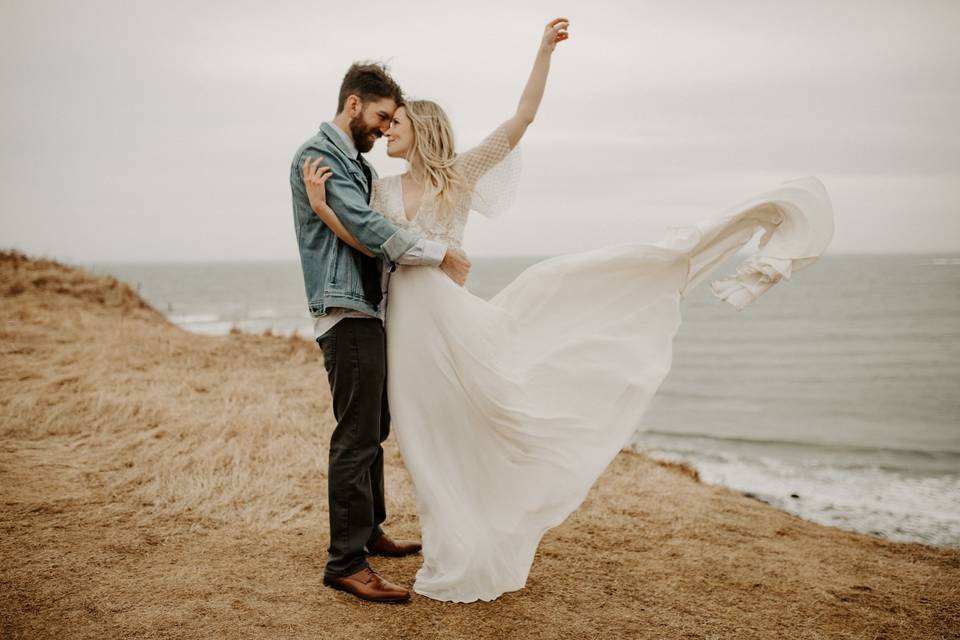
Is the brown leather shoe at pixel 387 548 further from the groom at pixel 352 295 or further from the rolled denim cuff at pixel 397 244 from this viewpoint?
the rolled denim cuff at pixel 397 244

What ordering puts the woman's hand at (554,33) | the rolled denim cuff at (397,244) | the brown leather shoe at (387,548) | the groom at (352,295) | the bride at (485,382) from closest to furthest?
the rolled denim cuff at (397,244)
the groom at (352,295)
the bride at (485,382)
the woman's hand at (554,33)
the brown leather shoe at (387,548)

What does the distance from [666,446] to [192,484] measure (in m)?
9.04

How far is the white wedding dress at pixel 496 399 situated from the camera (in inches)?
146

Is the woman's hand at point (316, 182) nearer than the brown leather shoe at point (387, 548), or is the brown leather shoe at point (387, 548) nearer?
the woman's hand at point (316, 182)

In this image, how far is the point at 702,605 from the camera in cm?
395

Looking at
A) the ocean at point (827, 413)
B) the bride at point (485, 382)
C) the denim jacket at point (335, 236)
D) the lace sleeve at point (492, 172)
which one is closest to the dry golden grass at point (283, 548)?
the bride at point (485, 382)

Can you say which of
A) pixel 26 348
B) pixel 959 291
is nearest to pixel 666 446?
pixel 26 348

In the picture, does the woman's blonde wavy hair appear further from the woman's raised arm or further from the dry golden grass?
the dry golden grass

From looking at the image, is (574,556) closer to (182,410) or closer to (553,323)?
(553,323)

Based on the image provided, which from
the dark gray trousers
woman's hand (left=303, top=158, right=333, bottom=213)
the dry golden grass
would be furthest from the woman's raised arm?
the dry golden grass

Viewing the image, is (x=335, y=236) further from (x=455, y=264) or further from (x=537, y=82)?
(x=537, y=82)

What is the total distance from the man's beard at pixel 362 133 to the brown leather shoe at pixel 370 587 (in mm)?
2319

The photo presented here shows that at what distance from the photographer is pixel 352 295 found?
3.59 meters

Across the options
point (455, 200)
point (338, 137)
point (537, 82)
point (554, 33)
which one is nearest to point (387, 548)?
point (455, 200)
